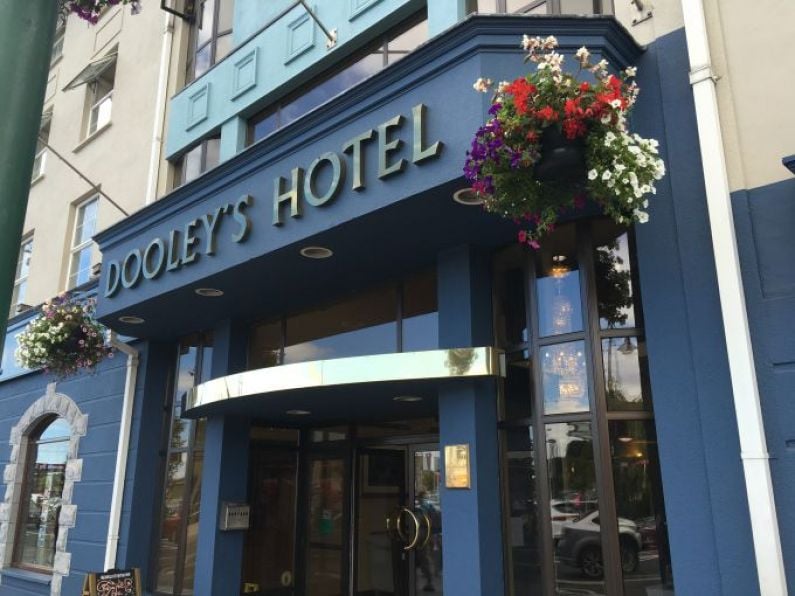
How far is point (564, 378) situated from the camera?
5535 millimetres

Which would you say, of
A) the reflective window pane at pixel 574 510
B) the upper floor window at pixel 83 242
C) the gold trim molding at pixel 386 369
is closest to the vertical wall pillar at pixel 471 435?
the gold trim molding at pixel 386 369

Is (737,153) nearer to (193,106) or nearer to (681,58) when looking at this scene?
(681,58)

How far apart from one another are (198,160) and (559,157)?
7051 millimetres

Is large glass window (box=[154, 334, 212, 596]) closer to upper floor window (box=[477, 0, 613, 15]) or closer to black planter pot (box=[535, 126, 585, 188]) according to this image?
upper floor window (box=[477, 0, 613, 15])

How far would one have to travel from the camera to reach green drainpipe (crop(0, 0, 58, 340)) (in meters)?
2.06

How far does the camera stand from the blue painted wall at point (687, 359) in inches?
170

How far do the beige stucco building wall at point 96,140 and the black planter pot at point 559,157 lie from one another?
7492mm

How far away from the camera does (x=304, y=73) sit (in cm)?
813

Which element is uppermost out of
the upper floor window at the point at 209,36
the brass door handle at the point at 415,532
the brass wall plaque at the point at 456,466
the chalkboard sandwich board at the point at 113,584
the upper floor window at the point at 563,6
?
the upper floor window at the point at 209,36

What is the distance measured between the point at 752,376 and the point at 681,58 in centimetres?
242

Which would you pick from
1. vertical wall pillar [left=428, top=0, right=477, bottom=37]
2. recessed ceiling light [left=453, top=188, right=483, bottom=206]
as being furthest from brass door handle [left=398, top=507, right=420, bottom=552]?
vertical wall pillar [left=428, top=0, right=477, bottom=37]

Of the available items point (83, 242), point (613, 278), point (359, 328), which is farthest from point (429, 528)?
point (83, 242)

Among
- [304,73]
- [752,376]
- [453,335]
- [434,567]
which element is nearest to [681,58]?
[752,376]

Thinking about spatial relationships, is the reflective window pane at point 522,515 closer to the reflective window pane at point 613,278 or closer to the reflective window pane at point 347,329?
the reflective window pane at point 613,278
